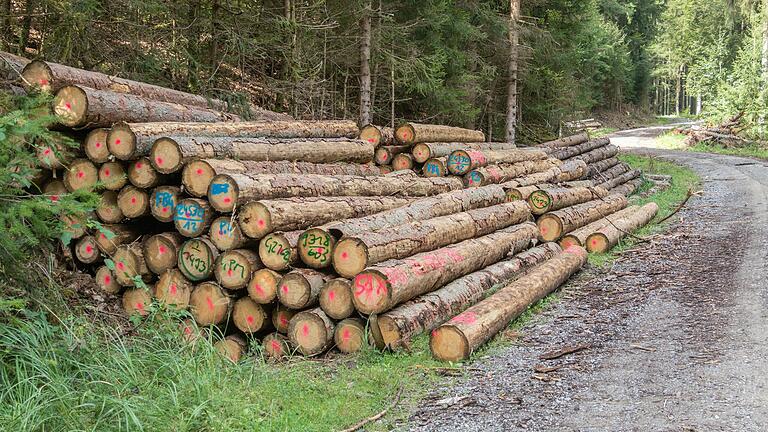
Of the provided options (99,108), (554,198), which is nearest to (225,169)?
(99,108)

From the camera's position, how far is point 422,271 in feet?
24.1

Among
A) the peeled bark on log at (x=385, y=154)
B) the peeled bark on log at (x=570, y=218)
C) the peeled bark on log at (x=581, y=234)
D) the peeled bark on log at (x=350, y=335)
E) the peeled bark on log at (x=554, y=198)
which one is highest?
the peeled bark on log at (x=385, y=154)

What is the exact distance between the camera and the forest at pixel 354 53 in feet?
39.8

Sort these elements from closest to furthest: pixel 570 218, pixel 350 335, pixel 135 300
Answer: pixel 350 335 → pixel 135 300 → pixel 570 218

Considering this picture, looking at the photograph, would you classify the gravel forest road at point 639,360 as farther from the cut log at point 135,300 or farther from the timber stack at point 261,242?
the cut log at point 135,300

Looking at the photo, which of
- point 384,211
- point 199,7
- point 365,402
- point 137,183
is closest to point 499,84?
point 199,7

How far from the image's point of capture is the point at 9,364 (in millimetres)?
4750

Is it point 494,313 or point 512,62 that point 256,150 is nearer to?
point 494,313

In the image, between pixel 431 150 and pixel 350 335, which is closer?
Answer: pixel 350 335

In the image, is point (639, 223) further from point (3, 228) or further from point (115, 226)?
point (3, 228)

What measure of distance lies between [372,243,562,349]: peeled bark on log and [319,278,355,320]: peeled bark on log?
0.41 m

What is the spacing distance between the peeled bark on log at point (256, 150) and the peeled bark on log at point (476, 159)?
1.89 meters

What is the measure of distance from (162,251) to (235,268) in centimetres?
109

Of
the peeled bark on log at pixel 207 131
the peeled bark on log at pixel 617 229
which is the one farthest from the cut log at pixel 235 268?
the peeled bark on log at pixel 617 229
